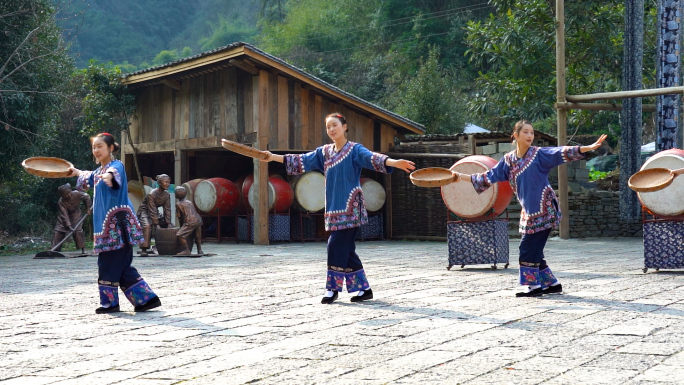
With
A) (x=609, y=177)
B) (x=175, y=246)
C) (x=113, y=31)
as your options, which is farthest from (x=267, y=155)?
(x=113, y=31)

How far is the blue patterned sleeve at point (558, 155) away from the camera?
275 inches

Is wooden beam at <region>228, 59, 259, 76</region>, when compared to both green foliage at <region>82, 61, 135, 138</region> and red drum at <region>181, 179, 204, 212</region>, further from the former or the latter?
green foliage at <region>82, 61, 135, 138</region>

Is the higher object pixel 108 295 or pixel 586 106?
pixel 586 106

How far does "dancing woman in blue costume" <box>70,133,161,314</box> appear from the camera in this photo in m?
6.46

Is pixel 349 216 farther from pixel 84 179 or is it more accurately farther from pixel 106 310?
pixel 84 179

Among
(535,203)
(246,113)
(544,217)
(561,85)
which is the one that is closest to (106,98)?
(246,113)

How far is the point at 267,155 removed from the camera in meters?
7.15

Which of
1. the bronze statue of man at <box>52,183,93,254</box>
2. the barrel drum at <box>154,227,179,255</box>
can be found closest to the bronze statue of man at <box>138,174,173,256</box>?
the barrel drum at <box>154,227,179,255</box>

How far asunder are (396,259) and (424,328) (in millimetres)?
6443

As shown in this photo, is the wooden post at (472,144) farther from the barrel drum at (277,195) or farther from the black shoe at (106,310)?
the black shoe at (106,310)

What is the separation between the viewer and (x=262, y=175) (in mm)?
15781

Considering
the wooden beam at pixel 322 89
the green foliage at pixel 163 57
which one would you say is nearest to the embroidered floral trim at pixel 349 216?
the wooden beam at pixel 322 89

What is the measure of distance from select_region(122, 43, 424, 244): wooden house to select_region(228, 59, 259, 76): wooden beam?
0.02 m

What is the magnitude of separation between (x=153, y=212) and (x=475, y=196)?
5972 millimetres
